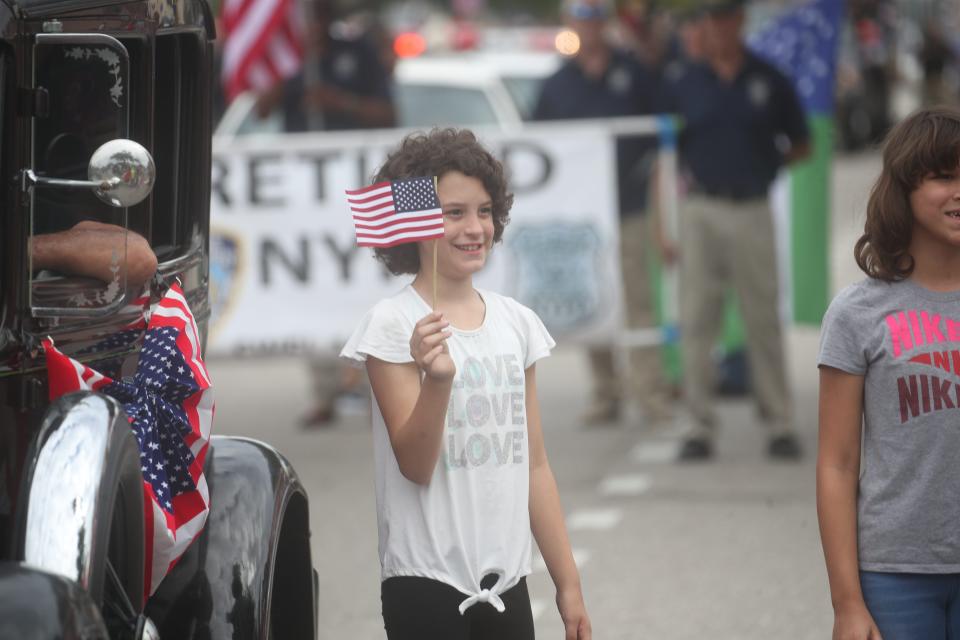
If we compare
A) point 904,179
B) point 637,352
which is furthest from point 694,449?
point 904,179

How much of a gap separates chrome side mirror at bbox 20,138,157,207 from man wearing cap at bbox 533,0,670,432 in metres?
7.68

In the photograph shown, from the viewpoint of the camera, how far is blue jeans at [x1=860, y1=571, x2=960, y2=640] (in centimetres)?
363

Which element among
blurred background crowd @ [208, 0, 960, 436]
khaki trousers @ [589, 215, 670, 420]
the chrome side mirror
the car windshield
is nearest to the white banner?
blurred background crowd @ [208, 0, 960, 436]

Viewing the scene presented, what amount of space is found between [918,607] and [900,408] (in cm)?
39

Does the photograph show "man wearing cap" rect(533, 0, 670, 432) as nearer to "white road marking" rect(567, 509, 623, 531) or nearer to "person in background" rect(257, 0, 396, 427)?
"person in background" rect(257, 0, 396, 427)

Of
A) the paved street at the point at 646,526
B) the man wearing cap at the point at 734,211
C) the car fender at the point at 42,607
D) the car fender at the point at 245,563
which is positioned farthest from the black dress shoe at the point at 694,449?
the car fender at the point at 42,607

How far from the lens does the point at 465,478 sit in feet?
12.0

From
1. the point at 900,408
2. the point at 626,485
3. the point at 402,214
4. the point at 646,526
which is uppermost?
the point at 402,214

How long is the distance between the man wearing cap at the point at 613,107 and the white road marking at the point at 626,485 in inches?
58.3

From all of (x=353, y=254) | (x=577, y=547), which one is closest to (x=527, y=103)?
(x=353, y=254)

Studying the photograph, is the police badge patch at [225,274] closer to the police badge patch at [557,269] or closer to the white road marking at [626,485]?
the police badge patch at [557,269]

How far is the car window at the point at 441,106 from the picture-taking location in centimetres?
1258

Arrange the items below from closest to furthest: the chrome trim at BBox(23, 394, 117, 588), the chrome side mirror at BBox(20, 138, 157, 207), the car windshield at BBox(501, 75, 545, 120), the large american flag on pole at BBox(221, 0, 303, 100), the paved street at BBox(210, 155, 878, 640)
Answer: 1. the chrome trim at BBox(23, 394, 117, 588)
2. the chrome side mirror at BBox(20, 138, 157, 207)
3. the paved street at BBox(210, 155, 878, 640)
4. the large american flag on pole at BBox(221, 0, 303, 100)
5. the car windshield at BBox(501, 75, 545, 120)

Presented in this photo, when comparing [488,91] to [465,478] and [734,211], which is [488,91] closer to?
[734,211]
